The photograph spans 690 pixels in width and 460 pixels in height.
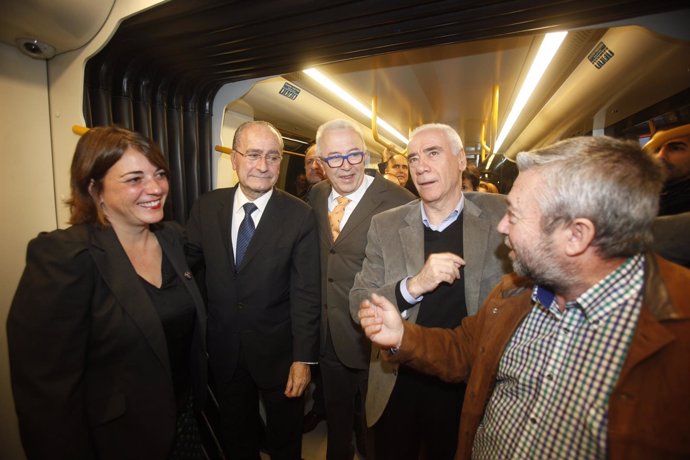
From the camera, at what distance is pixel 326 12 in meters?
1.59

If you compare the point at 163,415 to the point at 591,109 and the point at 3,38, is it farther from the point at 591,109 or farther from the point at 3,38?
the point at 591,109

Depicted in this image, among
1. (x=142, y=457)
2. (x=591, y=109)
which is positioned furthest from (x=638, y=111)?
(x=142, y=457)

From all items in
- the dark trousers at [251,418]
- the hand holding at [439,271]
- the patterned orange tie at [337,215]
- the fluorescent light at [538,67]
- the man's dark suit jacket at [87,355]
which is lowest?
the dark trousers at [251,418]

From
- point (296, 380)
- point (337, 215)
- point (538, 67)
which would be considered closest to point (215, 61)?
point (337, 215)

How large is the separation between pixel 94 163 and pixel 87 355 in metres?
0.87

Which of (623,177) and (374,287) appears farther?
(374,287)

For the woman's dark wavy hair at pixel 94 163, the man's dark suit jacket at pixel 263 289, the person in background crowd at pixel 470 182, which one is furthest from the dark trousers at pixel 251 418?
the person in background crowd at pixel 470 182

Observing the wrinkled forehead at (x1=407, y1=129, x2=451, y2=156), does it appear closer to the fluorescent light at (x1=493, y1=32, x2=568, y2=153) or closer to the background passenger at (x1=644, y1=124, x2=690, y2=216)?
the background passenger at (x1=644, y1=124, x2=690, y2=216)

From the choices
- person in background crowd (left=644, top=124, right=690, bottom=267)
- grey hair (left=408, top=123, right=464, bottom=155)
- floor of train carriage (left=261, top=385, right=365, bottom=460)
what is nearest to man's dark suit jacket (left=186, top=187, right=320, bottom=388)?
grey hair (left=408, top=123, right=464, bottom=155)

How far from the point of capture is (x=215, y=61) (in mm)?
2164

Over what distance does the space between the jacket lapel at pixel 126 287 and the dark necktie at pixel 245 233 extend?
639mm

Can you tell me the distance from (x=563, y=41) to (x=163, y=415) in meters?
3.80

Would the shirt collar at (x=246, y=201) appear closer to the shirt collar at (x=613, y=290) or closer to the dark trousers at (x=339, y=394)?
the dark trousers at (x=339, y=394)

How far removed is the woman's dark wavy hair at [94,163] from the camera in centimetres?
139
